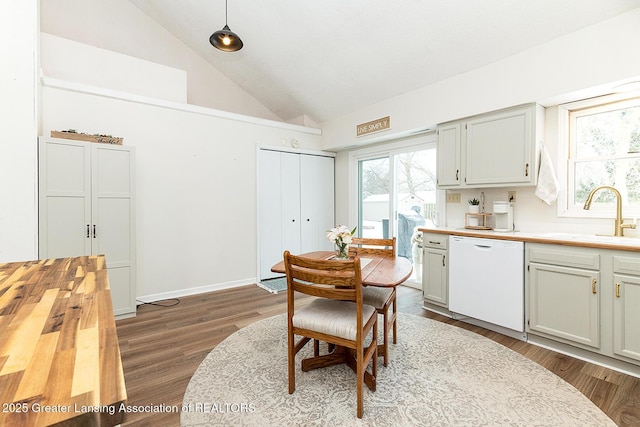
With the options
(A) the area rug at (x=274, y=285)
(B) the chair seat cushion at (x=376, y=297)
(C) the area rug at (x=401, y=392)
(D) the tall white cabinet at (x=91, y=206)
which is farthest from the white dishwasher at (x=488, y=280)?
(D) the tall white cabinet at (x=91, y=206)

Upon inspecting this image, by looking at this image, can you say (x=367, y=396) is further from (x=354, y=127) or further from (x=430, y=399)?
(x=354, y=127)

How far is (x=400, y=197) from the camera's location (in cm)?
441

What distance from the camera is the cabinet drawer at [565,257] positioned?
2213 millimetres

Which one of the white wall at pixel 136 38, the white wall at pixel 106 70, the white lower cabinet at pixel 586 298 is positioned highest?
the white wall at pixel 136 38

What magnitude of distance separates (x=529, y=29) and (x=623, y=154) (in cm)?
137

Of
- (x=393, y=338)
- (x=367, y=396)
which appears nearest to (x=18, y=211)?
(x=367, y=396)

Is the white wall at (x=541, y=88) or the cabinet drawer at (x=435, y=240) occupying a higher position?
the white wall at (x=541, y=88)

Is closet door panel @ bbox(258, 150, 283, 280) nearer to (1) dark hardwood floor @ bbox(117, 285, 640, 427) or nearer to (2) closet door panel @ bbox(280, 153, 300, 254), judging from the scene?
(2) closet door panel @ bbox(280, 153, 300, 254)

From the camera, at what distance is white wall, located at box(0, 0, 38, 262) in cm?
230

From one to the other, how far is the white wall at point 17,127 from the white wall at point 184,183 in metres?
0.84

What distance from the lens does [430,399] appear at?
182 centimetres

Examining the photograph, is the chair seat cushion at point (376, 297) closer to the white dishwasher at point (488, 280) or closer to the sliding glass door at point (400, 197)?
the white dishwasher at point (488, 280)

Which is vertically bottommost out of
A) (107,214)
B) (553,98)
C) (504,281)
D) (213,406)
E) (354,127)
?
(213,406)

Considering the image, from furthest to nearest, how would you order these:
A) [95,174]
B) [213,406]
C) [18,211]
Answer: [95,174] → [18,211] → [213,406]
